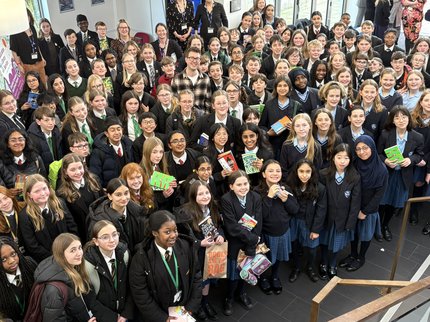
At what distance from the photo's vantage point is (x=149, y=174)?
14.8 ft

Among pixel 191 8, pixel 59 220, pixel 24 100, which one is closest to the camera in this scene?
pixel 59 220

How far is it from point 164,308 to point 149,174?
1.42 m

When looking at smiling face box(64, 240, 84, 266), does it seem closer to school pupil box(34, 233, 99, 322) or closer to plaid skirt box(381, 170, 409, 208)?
school pupil box(34, 233, 99, 322)

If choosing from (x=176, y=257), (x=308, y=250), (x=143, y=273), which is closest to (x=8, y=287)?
(x=143, y=273)

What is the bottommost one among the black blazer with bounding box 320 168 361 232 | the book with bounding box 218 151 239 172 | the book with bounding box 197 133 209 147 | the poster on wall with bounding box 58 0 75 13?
the black blazer with bounding box 320 168 361 232

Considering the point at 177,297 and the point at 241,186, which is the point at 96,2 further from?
the point at 177,297

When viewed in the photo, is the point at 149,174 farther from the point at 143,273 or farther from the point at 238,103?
the point at 238,103

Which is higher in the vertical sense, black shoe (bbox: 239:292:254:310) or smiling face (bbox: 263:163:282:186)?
smiling face (bbox: 263:163:282:186)

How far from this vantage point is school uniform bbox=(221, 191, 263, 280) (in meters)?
4.20

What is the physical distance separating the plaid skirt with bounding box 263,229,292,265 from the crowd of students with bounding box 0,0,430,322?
0.07ft

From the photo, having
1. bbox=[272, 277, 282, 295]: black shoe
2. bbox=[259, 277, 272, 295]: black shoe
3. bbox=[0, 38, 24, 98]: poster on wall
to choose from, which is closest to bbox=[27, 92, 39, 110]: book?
bbox=[0, 38, 24, 98]: poster on wall

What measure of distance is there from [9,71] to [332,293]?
6.59 meters

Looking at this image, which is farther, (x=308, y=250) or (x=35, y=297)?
(x=308, y=250)

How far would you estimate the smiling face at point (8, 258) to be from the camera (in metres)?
3.20
